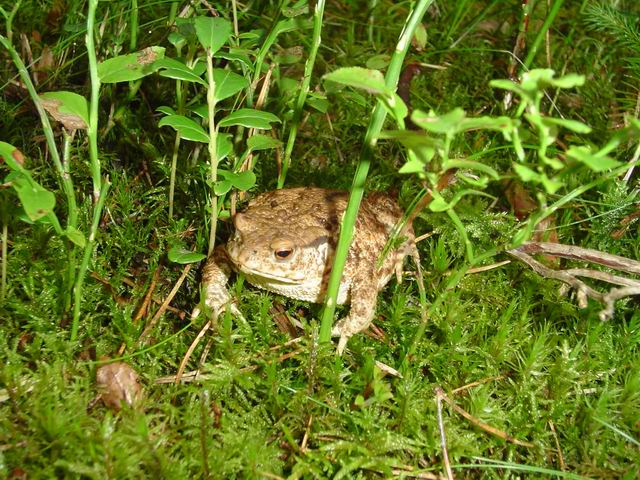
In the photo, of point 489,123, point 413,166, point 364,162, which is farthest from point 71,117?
point 489,123

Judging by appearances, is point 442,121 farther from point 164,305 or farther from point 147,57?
point 164,305

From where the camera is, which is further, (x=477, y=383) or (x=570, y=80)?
(x=477, y=383)

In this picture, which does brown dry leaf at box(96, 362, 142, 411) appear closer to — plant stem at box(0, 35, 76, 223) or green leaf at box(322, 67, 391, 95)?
plant stem at box(0, 35, 76, 223)

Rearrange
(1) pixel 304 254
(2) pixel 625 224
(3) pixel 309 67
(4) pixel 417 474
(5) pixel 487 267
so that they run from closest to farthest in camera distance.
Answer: (4) pixel 417 474 < (3) pixel 309 67 < (1) pixel 304 254 < (5) pixel 487 267 < (2) pixel 625 224

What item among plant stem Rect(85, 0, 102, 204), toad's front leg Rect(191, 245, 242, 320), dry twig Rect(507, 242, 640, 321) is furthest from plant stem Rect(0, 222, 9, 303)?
dry twig Rect(507, 242, 640, 321)

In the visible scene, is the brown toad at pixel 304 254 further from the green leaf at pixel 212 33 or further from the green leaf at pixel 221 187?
the green leaf at pixel 212 33

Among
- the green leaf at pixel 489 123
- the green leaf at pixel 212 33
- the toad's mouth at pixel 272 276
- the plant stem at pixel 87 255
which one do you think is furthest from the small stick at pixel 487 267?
the plant stem at pixel 87 255
